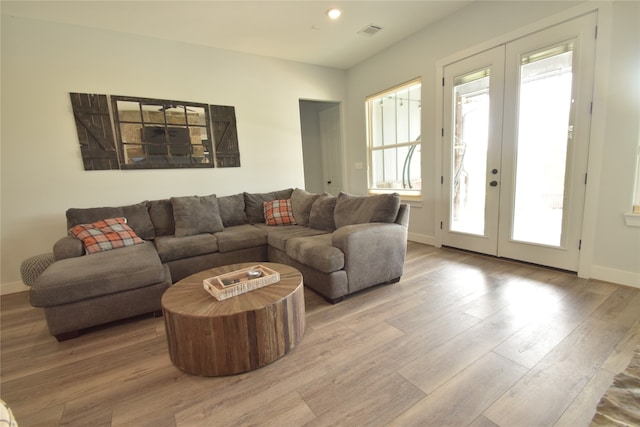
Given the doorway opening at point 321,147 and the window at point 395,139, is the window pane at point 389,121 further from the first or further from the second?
the doorway opening at point 321,147

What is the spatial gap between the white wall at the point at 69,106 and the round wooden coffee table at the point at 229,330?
7.92 feet

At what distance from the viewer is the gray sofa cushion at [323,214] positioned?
9.89 feet

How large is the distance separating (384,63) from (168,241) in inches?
152

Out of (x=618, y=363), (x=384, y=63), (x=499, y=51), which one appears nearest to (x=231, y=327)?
(x=618, y=363)

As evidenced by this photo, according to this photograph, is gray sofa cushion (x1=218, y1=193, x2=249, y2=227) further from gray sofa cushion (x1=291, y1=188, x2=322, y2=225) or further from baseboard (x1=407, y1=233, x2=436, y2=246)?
baseboard (x1=407, y1=233, x2=436, y2=246)

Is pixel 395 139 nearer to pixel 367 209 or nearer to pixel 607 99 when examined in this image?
pixel 367 209

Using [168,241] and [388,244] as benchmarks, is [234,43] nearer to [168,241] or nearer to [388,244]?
[168,241]

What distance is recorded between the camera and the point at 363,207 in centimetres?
269

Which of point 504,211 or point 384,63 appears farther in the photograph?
point 384,63

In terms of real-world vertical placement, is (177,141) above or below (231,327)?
above

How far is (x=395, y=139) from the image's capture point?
433 cm

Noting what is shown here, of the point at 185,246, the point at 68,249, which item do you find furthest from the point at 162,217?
the point at 68,249

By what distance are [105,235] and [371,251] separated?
2.55 metres

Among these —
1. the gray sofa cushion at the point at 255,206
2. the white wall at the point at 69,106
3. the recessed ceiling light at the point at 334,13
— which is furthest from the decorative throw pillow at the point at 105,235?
the recessed ceiling light at the point at 334,13
